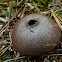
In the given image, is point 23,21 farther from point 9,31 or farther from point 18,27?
point 9,31

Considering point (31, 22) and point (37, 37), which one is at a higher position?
point (31, 22)

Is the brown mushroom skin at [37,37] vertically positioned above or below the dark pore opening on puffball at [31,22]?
below

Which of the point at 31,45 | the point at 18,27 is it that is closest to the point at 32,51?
the point at 31,45

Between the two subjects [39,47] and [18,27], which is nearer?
[39,47]

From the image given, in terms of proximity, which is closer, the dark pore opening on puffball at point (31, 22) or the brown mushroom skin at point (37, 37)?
the brown mushroom skin at point (37, 37)

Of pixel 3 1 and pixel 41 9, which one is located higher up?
pixel 3 1

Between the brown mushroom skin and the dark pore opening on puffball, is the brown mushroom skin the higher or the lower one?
the lower one

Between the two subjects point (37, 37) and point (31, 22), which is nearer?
point (37, 37)

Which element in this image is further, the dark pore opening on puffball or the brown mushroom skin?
the dark pore opening on puffball
